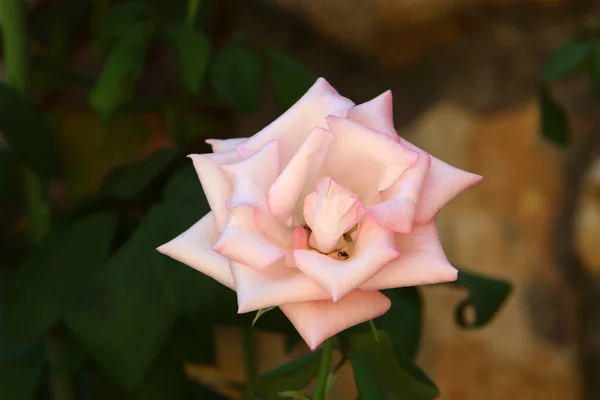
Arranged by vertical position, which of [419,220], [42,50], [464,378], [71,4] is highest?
[419,220]

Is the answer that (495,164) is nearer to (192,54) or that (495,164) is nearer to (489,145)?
(489,145)

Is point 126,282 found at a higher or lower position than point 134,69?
lower

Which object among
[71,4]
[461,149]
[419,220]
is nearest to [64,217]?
[71,4]

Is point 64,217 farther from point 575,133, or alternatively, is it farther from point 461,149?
point 575,133

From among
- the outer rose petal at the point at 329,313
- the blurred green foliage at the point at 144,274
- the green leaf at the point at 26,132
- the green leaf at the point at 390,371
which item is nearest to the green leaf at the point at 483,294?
the blurred green foliage at the point at 144,274

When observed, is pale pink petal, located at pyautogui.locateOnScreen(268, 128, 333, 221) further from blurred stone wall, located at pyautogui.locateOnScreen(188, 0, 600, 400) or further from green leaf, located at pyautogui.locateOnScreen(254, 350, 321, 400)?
blurred stone wall, located at pyautogui.locateOnScreen(188, 0, 600, 400)

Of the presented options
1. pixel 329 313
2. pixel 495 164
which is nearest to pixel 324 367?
pixel 329 313

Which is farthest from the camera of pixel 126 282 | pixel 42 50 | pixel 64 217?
pixel 42 50
